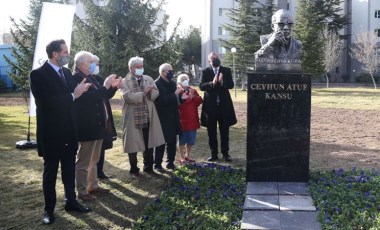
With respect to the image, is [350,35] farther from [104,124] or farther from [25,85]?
[104,124]

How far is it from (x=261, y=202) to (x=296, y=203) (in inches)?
17.1

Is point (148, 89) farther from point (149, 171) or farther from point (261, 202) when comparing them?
point (261, 202)

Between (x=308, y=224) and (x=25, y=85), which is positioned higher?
(x=25, y=85)

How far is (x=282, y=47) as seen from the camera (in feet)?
20.4

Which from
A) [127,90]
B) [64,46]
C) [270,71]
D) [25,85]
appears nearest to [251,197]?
[270,71]

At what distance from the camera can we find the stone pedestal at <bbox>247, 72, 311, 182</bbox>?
5.98 metres

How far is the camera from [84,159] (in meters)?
5.48

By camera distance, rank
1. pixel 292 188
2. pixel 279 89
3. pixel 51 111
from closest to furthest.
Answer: pixel 51 111, pixel 292 188, pixel 279 89

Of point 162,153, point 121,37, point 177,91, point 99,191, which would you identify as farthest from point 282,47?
point 121,37

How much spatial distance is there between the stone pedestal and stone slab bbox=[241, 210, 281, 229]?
1.50m

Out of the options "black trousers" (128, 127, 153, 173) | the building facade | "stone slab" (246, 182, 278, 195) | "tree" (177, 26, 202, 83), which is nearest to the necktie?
"black trousers" (128, 127, 153, 173)

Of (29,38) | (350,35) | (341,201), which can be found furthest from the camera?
(350,35)

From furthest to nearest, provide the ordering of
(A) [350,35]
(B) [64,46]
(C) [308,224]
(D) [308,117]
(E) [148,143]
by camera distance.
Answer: (A) [350,35] → (E) [148,143] → (D) [308,117] → (B) [64,46] → (C) [308,224]

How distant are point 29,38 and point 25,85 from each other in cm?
541
